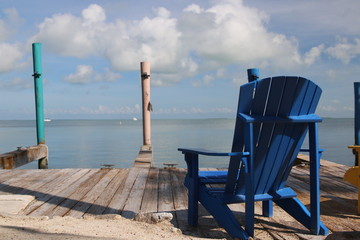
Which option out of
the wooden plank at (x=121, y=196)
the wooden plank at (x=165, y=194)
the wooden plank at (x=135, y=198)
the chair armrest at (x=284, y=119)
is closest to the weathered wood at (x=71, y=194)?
the wooden plank at (x=121, y=196)

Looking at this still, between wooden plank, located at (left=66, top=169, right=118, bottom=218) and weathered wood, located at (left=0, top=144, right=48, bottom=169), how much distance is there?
225 cm

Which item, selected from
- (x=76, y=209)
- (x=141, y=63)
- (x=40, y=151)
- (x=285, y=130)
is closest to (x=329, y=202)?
(x=285, y=130)

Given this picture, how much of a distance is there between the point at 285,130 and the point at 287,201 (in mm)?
661

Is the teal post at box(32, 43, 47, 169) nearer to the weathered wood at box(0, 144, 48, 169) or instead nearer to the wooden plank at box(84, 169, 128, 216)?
the weathered wood at box(0, 144, 48, 169)

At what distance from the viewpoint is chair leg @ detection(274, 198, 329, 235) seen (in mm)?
2547

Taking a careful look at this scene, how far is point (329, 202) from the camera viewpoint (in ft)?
11.4

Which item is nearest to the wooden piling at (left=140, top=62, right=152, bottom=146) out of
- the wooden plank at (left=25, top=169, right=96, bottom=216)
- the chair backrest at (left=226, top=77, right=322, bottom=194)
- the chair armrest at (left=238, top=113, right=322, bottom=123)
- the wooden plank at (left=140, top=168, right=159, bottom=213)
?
the wooden plank at (left=25, top=169, right=96, bottom=216)

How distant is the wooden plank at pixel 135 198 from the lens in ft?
10.4

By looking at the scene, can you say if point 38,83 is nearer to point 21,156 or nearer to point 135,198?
point 21,156

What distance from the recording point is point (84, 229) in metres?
2.39

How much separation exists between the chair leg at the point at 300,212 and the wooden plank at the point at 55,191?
197 centimetres

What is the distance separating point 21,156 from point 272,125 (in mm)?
5633

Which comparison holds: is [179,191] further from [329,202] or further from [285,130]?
[285,130]

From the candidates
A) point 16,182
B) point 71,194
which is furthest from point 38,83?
point 71,194
